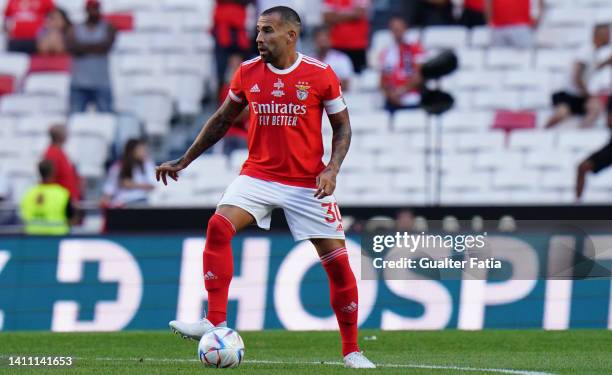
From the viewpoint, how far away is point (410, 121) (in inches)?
725

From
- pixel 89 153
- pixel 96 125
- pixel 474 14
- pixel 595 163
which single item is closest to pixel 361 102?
pixel 474 14

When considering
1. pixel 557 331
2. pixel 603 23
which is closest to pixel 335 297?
pixel 557 331

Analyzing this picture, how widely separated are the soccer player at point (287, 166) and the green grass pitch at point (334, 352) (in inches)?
18.0

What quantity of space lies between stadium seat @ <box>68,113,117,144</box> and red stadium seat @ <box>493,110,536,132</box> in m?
4.64

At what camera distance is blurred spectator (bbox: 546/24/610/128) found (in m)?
18.0

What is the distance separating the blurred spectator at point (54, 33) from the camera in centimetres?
1983

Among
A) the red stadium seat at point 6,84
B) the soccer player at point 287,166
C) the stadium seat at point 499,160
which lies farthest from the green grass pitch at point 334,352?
the red stadium seat at point 6,84

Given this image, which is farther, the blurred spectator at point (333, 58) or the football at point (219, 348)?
the blurred spectator at point (333, 58)

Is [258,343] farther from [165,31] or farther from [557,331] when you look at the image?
[165,31]

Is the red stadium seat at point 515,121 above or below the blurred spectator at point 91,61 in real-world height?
below

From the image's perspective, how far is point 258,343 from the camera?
11.4 m

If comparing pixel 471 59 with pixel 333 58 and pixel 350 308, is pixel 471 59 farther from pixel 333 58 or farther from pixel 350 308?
pixel 350 308

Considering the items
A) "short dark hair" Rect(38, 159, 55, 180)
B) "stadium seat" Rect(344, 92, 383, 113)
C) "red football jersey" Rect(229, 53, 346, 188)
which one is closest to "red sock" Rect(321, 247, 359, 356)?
"red football jersey" Rect(229, 53, 346, 188)

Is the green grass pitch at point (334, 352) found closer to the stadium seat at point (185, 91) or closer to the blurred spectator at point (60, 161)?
the blurred spectator at point (60, 161)
